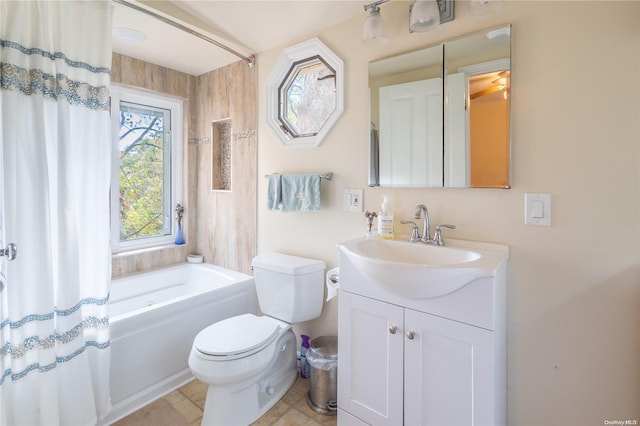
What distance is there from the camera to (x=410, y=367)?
1314mm

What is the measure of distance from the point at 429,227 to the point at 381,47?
103 cm

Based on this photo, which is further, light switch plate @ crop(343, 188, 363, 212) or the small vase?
the small vase

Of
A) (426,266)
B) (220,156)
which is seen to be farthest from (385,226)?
(220,156)

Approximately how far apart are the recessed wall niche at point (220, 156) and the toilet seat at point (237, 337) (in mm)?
1339

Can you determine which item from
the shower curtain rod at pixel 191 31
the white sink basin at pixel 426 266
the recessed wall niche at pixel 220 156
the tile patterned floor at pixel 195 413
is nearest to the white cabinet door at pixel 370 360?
the white sink basin at pixel 426 266

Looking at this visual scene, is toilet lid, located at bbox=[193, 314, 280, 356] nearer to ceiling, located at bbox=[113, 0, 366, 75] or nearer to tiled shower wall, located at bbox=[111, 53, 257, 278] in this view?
tiled shower wall, located at bbox=[111, 53, 257, 278]

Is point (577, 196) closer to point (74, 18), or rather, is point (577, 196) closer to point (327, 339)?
point (327, 339)

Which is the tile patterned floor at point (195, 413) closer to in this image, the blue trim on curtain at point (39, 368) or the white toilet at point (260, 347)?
the white toilet at point (260, 347)

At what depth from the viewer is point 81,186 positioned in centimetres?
155

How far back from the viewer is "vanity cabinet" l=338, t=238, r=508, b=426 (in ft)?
3.79

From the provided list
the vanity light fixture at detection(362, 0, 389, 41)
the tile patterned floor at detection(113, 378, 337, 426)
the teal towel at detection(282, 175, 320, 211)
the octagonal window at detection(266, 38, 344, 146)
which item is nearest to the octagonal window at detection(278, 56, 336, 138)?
the octagonal window at detection(266, 38, 344, 146)

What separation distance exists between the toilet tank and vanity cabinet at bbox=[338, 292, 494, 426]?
16.4 inches

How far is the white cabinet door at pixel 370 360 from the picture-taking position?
1354 millimetres

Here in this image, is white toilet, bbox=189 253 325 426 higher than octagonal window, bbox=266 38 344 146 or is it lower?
lower
